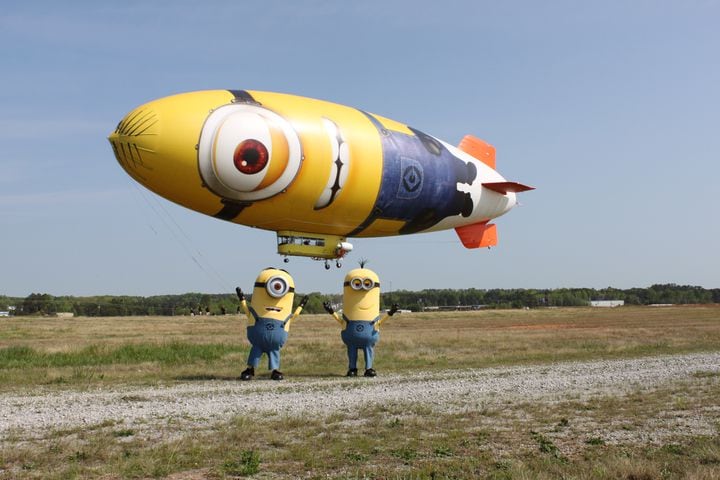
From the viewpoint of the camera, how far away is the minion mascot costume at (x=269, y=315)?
68.2ft

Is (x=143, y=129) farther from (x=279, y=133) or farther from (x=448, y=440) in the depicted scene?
(x=448, y=440)

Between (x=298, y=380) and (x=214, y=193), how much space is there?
21.1 feet

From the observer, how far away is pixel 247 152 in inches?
679

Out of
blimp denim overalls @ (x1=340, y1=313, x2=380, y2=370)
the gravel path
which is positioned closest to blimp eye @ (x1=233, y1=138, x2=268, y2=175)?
the gravel path

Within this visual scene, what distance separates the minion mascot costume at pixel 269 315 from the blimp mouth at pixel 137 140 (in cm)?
520

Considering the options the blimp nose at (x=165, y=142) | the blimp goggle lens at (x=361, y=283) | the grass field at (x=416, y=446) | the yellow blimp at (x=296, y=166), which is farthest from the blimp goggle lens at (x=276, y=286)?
the grass field at (x=416, y=446)

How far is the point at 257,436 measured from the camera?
11.7 metres

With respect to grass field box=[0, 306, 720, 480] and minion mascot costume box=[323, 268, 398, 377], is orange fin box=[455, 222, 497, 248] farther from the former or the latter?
grass field box=[0, 306, 720, 480]

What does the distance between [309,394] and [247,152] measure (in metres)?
6.22

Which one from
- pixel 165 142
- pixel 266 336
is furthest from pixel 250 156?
pixel 266 336

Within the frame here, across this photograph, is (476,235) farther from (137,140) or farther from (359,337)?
(137,140)

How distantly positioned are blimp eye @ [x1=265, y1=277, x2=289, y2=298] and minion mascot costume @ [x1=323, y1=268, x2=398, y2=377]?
2.31 m

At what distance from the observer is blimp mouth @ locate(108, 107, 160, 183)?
55.3 feet

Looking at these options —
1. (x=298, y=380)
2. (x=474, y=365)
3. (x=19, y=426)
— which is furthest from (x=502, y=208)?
(x=19, y=426)
